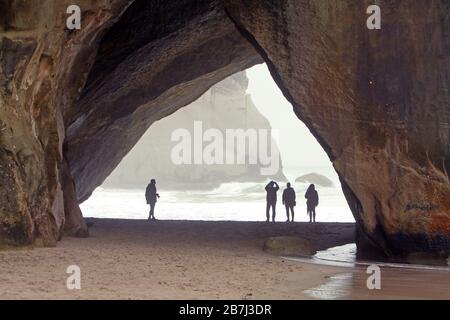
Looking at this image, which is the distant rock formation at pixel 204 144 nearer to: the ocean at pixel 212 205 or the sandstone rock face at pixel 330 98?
the ocean at pixel 212 205

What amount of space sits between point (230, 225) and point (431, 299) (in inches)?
375

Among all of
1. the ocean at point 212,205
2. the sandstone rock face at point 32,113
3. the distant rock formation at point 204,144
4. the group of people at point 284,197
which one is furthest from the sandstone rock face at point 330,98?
the distant rock formation at point 204,144

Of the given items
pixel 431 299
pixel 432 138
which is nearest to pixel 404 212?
pixel 432 138

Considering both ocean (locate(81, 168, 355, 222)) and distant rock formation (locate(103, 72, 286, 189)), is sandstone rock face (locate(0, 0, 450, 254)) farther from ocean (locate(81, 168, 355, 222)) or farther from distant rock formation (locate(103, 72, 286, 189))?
distant rock formation (locate(103, 72, 286, 189))

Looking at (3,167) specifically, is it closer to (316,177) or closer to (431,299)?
(431,299)

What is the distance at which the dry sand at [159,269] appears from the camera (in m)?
5.75

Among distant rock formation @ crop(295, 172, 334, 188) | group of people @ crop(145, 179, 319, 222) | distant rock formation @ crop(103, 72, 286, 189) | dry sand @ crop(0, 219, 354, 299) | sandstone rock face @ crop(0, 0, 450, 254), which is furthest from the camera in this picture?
distant rock formation @ crop(295, 172, 334, 188)

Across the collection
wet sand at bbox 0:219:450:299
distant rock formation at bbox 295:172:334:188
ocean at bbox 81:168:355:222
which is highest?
distant rock formation at bbox 295:172:334:188

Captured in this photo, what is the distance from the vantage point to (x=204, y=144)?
59.8 meters

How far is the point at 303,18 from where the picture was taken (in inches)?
435

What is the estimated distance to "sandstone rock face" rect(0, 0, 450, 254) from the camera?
9.27m

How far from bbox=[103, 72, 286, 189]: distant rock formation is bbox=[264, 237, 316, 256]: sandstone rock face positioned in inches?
1909

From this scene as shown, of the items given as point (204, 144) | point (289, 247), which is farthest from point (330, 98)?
point (204, 144)

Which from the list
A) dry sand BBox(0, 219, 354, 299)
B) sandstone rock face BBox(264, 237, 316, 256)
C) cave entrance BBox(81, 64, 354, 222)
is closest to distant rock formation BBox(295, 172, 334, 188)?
cave entrance BBox(81, 64, 354, 222)
